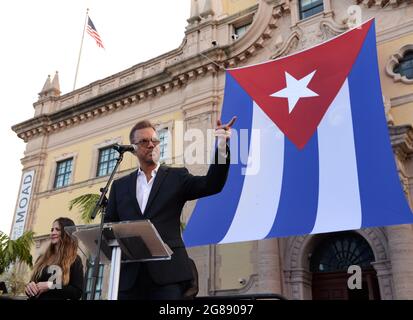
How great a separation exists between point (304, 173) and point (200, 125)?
663 centimetres

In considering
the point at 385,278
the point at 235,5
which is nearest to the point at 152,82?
the point at 235,5

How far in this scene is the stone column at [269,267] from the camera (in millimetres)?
12141

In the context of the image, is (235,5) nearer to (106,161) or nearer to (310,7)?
(310,7)

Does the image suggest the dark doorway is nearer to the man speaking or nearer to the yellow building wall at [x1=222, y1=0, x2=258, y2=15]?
the man speaking

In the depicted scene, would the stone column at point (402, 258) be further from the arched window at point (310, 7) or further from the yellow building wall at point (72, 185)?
the yellow building wall at point (72, 185)

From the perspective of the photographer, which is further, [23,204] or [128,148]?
[23,204]

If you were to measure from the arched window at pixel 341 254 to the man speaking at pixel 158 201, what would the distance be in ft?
31.8

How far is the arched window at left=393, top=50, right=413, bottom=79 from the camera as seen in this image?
43.1 ft

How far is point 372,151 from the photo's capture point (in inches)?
372

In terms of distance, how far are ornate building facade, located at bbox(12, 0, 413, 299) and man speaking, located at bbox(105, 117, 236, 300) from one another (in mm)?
5970

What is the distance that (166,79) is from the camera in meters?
18.0

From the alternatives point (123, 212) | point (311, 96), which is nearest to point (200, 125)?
point (311, 96)

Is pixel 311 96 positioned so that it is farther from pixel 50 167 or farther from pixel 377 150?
pixel 50 167

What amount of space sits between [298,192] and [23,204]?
15071 mm
